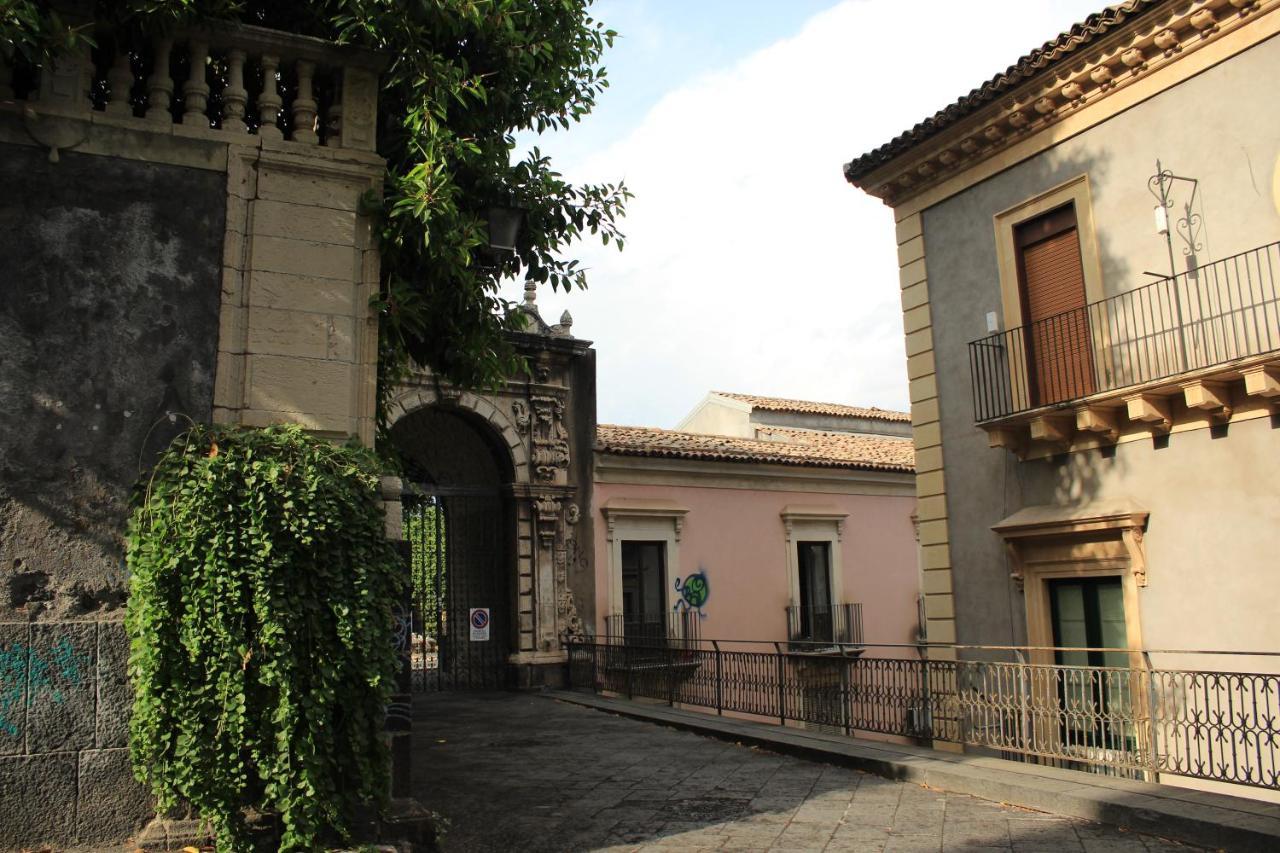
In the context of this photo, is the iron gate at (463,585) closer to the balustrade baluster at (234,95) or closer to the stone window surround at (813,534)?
the stone window surround at (813,534)

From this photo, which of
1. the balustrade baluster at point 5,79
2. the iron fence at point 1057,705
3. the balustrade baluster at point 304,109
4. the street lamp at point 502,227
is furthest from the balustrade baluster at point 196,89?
the iron fence at point 1057,705

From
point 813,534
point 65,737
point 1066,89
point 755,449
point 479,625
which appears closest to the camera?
point 65,737

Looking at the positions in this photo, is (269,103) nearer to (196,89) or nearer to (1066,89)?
(196,89)

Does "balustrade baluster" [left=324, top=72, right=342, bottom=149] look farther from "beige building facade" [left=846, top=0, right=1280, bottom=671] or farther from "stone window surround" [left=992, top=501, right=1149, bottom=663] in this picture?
"stone window surround" [left=992, top=501, right=1149, bottom=663]

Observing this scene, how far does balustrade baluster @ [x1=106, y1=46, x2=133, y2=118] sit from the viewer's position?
5551 mm

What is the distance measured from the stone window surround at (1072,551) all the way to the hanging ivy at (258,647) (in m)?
7.85

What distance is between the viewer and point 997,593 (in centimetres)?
1173

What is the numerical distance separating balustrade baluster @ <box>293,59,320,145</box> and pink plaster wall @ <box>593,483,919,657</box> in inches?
504

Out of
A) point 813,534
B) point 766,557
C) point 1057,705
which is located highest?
point 813,534

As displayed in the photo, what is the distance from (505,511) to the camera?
701 inches

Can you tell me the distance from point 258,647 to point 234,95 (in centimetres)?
305

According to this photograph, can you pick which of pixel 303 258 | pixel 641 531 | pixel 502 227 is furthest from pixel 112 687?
pixel 641 531

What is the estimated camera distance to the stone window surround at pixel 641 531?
60.3 ft

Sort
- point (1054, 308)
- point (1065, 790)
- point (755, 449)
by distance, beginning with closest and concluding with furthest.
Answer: point (1065, 790)
point (1054, 308)
point (755, 449)
